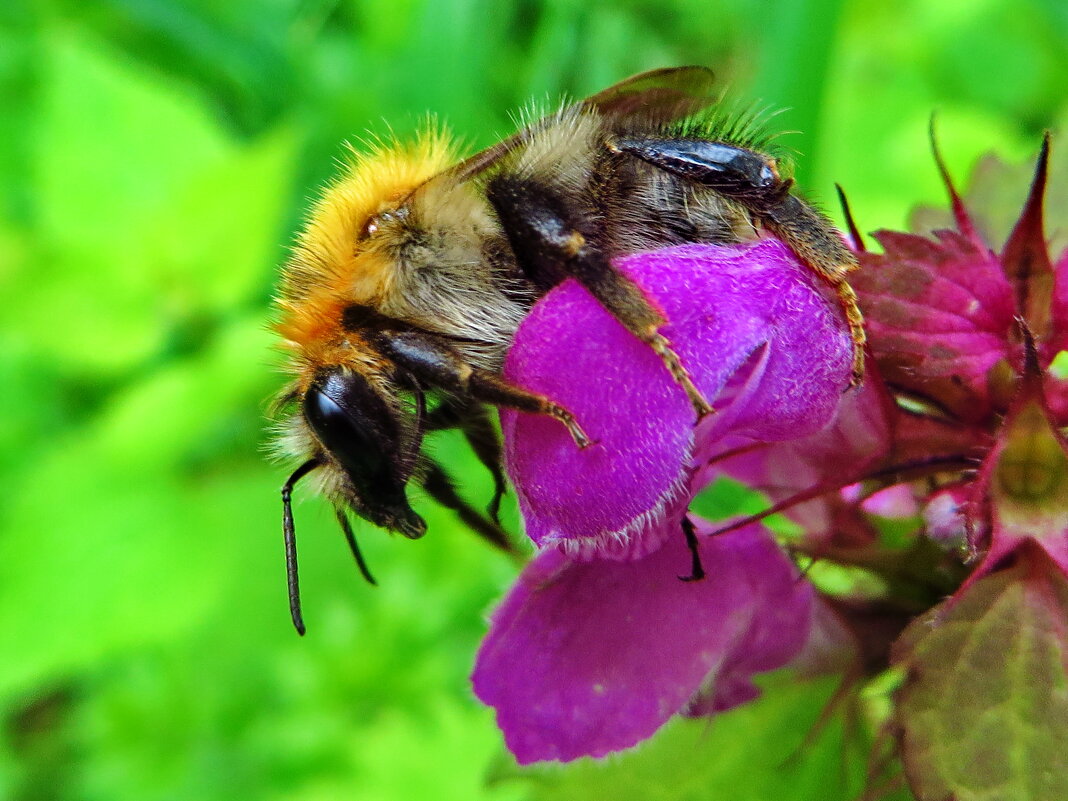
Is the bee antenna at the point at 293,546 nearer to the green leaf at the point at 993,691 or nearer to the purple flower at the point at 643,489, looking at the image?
the purple flower at the point at 643,489

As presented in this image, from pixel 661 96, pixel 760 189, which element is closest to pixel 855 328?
pixel 760 189

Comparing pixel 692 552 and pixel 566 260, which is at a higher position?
pixel 566 260

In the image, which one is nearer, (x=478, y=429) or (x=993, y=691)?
(x=993, y=691)

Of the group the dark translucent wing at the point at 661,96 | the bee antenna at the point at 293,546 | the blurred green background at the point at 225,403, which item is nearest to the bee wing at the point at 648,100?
the dark translucent wing at the point at 661,96

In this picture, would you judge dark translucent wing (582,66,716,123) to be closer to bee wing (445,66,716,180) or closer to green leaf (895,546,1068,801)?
bee wing (445,66,716,180)

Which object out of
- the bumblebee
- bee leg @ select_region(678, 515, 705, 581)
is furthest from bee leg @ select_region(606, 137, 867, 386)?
bee leg @ select_region(678, 515, 705, 581)

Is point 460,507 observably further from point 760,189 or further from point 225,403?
point 225,403
